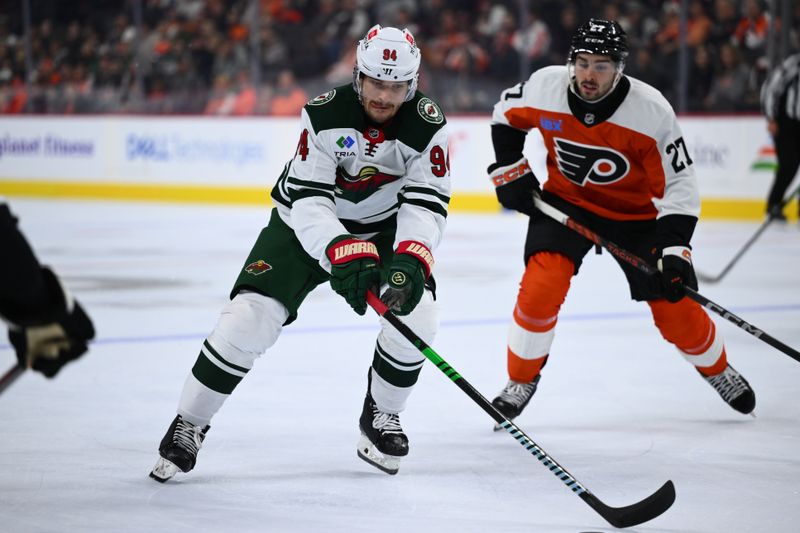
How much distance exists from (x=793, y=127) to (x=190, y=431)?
555cm

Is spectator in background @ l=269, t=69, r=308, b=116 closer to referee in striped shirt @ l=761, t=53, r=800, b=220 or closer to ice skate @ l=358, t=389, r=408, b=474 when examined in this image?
referee in striped shirt @ l=761, t=53, r=800, b=220

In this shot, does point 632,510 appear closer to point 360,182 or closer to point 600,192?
point 360,182

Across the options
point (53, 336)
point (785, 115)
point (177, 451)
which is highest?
point (53, 336)

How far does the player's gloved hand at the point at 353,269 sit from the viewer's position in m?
2.55

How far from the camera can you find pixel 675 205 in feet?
10.2

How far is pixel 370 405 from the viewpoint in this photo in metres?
2.89

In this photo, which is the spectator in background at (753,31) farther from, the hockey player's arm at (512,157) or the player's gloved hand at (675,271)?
the player's gloved hand at (675,271)

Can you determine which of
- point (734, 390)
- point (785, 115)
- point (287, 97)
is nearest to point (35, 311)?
point (734, 390)

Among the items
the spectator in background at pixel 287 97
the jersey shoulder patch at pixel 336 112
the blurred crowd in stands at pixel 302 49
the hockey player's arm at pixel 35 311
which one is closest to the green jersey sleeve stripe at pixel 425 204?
the jersey shoulder patch at pixel 336 112

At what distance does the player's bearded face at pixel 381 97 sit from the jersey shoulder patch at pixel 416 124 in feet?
0.13

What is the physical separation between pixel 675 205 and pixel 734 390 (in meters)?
0.58

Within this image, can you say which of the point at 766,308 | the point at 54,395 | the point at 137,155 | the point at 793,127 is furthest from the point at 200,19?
the point at 54,395

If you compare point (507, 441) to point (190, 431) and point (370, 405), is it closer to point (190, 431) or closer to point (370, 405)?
point (370, 405)

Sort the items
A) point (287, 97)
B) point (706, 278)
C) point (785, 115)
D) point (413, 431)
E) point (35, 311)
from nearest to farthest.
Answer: point (35, 311), point (413, 431), point (706, 278), point (785, 115), point (287, 97)
